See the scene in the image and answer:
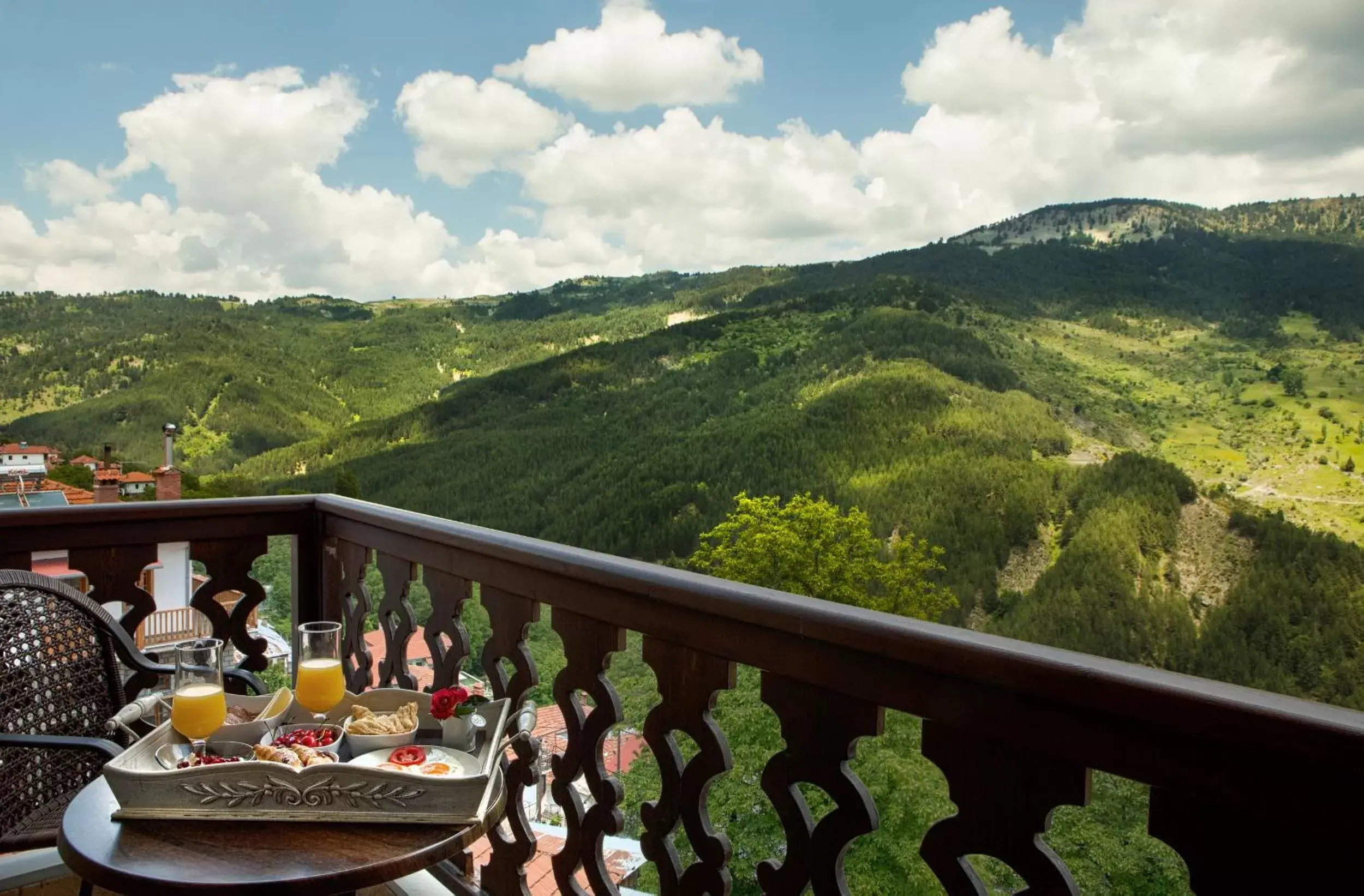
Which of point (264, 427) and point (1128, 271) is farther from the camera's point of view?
point (1128, 271)

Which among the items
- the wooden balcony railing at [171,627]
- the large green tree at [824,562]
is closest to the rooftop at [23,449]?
the wooden balcony railing at [171,627]

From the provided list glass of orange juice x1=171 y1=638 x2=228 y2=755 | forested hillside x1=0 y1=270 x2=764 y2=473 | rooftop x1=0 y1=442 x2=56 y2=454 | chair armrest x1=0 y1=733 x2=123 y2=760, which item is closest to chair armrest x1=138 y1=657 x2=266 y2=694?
chair armrest x1=0 y1=733 x2=123 y2=760

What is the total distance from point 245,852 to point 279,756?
0.13m

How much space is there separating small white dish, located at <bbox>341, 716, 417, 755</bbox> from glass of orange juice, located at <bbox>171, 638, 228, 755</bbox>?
0.21 m

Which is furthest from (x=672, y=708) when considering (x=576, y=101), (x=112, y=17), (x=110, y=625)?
(x=576, y=101)

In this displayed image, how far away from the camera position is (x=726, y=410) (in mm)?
57844

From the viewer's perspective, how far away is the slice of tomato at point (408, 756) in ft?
3.95

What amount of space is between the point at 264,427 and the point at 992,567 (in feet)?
128

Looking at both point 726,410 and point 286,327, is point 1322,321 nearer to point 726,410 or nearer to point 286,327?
point 726,410

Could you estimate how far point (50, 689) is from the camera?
173 centimetres

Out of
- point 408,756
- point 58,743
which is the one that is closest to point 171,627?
point 58,743

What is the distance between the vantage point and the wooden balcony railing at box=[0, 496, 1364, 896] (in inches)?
26.5

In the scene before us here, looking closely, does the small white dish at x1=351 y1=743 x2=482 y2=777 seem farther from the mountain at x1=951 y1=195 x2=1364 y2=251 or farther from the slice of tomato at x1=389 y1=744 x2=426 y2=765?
the mountain at x1=951 y1=195 x2=1364 y2=251

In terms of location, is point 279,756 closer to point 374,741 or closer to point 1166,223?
point 374,741
